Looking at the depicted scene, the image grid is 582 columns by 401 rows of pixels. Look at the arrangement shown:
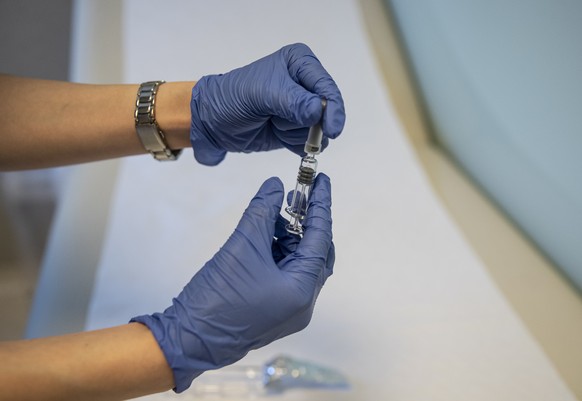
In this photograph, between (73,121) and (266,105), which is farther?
(73,121)

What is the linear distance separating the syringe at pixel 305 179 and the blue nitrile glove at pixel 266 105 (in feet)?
0.07

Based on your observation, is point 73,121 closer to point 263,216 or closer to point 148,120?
point 148,120

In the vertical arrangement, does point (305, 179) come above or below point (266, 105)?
below

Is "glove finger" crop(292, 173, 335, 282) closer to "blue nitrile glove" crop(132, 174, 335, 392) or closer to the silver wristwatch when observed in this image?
"blue nitrile glove" crop(132, 174, 335, 392)

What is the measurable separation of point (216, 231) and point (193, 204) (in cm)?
13

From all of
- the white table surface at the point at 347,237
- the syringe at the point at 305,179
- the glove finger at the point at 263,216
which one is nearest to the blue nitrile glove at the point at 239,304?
the glove finger at the point at 263,216

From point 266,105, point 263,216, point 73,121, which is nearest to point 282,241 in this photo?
point 263,216

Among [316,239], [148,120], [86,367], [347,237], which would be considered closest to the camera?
[86,367]

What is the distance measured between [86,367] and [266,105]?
19.4 inches

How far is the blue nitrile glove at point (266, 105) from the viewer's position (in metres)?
0.80

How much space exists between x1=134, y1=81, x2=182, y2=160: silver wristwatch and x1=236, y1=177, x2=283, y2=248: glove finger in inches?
12.8

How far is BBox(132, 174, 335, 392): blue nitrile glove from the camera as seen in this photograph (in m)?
0.71

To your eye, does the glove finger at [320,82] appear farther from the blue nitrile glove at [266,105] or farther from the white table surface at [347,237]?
the white table surface at [347,237]

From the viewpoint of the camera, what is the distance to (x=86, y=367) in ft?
2.22
